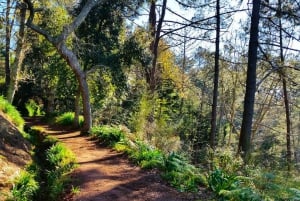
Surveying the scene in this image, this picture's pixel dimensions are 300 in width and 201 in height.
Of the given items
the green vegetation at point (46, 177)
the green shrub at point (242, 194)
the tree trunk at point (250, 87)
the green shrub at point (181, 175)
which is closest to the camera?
the green shrub at point (242, 194)

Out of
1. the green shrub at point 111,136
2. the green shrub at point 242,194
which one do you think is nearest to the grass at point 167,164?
the green shrub at point 111,136

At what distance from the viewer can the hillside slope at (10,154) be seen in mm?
6520

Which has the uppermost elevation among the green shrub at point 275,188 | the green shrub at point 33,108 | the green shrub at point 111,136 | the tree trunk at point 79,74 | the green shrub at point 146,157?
the tree trunk at point 79,74

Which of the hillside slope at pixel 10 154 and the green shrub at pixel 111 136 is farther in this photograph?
the green shrub at pixel 111 136

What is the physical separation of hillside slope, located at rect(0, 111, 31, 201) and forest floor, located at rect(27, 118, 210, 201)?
1.17m

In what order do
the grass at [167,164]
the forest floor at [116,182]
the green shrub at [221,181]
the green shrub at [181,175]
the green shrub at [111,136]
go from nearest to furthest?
the forest floor at [116,182] → the green shrub at [221,181] → the green shrub at [181,175] → the grass at [167,164] → the green shrub at [111,136]

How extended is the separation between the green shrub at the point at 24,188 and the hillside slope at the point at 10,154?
0.14 m

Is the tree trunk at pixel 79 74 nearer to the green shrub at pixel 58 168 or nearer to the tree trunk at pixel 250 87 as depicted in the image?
the green shrub at pixel 58 168

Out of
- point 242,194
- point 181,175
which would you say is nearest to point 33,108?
point 181,175

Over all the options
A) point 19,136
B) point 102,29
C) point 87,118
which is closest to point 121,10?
point 102,29

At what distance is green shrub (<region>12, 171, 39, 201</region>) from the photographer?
6180mm

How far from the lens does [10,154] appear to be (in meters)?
7.87

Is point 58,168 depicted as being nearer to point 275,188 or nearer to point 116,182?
point 116,182

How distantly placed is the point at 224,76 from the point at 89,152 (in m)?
17.1
